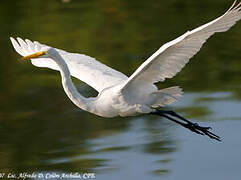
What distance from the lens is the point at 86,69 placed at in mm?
8156

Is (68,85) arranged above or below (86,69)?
above

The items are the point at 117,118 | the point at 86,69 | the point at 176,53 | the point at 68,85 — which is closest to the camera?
the point at 176,53

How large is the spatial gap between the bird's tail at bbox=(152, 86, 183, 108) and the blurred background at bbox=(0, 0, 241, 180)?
292 centimetres

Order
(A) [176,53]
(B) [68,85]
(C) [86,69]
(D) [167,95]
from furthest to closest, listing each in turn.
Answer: (C) [86,69] < (D) [167,95] < (B) [68,85] < (A) [176,53]

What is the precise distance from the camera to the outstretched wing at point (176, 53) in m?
6.39

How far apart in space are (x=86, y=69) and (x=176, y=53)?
1601 millimetres

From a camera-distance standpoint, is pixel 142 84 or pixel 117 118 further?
pixel 117 118

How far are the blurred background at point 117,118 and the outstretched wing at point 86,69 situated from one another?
2295 millimetres

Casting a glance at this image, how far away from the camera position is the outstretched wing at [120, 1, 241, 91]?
6395mm

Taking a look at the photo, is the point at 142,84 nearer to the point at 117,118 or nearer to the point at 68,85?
the point at 68,85

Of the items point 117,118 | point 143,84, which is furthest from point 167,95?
point 117,118

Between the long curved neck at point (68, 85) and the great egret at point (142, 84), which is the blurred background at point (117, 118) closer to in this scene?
the great egret at point (142, 84)

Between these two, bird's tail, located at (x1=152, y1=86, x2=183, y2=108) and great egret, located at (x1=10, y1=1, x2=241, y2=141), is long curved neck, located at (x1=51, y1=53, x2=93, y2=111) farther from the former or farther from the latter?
bird's tail, located at (x1=152, y1=86, x2=183, y2=108)

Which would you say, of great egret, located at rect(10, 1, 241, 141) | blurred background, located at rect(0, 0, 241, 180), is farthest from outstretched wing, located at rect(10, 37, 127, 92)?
blurred background, located at rect(0, 0, 241, 180)
